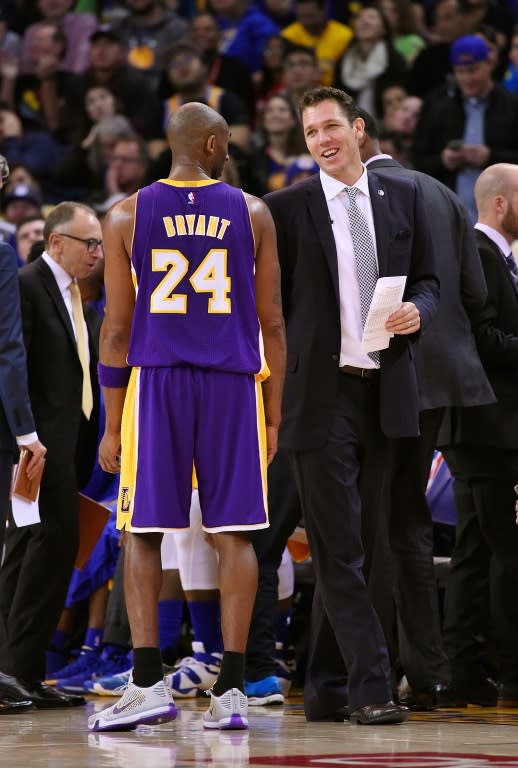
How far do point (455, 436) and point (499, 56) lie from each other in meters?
6.58

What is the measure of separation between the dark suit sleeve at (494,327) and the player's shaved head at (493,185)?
232 mm

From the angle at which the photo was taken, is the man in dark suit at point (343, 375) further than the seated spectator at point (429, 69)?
No

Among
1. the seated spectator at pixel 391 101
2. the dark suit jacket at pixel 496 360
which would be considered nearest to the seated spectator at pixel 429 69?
the seated spectator at pixel 391 101

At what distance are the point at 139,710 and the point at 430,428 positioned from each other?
164 centimetres

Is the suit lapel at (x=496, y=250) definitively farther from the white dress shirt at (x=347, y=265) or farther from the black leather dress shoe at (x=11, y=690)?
the black leather dress shoe at (x=11, y=690)

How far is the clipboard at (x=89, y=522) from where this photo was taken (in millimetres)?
6336

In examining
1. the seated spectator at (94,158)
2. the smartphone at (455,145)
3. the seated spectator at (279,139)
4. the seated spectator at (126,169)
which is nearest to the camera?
the smartphone at (455,145)

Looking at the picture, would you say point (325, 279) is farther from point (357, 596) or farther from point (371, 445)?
point (357, 596)

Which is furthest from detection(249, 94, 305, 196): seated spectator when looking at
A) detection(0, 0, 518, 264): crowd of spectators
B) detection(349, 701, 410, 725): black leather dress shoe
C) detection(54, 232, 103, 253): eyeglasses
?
detection(349, 701, 410, 725): black leather dress shoe

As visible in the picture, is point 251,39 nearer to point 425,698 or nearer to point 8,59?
point 8,59

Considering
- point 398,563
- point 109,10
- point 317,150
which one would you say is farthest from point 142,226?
point 109,10

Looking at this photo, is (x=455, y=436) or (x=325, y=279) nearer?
(x=325, y=279)

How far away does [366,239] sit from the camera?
16.4 feet

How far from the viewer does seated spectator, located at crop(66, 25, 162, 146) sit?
1266 centimetres
